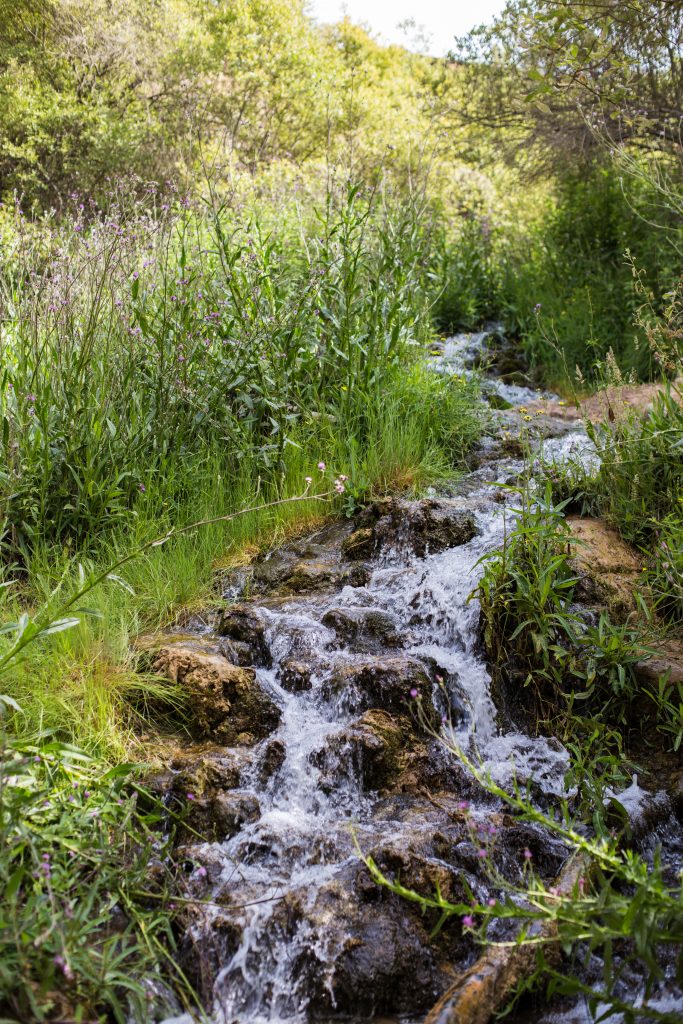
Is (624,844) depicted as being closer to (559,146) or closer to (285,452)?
(285,452)

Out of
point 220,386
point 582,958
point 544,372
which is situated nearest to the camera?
point 582,958

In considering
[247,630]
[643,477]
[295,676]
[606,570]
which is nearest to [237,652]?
[247,630]

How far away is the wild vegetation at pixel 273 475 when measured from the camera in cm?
230

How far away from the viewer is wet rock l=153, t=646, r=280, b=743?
10.9 ft

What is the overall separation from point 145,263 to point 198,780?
3.51 meters

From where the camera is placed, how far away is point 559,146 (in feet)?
34.1

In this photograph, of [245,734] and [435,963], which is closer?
[435,963]

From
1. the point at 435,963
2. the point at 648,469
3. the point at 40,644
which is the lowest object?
the point at 435,963

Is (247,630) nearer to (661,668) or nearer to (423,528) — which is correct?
(423,528)

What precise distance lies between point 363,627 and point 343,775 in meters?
0.92

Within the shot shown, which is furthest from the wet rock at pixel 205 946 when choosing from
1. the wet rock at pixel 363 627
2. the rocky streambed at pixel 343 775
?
the wet rock at pixel 363 627

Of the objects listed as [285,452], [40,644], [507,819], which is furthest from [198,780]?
[285,452]

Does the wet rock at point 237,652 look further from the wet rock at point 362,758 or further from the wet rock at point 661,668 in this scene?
the wet rock at point 661,668

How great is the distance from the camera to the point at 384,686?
11.6ft
